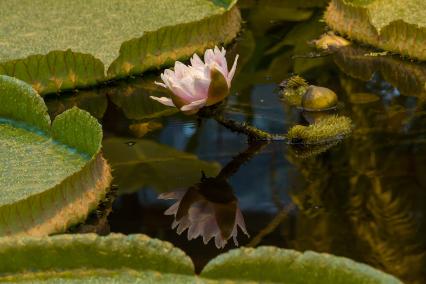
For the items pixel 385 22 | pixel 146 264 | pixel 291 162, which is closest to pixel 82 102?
pixel 291 162

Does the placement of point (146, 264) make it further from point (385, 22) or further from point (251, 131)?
point (385, 22)

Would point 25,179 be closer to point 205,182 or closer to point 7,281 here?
point 205,182

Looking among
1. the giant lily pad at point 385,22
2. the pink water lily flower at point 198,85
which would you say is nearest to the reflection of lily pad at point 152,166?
the pink water lily flower at point 198,85

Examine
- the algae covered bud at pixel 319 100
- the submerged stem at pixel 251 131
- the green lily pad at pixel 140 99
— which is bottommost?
the green lily pad at pixel 140 99

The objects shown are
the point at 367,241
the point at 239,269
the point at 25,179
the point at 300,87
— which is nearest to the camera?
the point at 239,269

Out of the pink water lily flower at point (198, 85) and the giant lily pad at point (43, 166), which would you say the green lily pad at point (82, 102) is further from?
the pink water lily flower at point (198, 85)

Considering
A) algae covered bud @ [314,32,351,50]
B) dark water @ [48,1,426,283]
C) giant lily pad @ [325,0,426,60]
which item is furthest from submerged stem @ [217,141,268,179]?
algae covered bud @ [314,32,351,50]

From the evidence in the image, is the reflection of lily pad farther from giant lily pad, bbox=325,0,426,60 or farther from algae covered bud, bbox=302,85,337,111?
giant lily pad, bbox=325,0,426,60

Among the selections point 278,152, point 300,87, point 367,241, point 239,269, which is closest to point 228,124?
point 278,152
